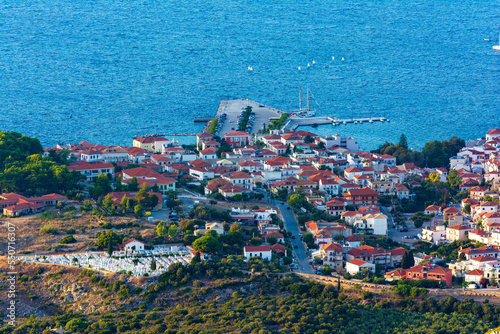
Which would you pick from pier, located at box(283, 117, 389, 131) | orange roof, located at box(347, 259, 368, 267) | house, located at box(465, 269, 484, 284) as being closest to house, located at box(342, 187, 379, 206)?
orange roof, located at box(347, 259, 368, 267)

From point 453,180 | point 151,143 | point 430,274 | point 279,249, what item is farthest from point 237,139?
point 430,274

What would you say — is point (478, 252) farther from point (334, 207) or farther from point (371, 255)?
point (334, 207)

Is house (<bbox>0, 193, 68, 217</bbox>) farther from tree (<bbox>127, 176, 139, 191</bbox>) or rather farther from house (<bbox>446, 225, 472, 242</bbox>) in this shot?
house (<bbox>446, 225, 472, 242</bbox>)

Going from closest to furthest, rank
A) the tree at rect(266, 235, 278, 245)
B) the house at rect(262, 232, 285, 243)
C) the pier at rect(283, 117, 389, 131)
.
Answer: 1. the tree at rect(266, 235, 278, 245)
2. the house at rect(262, 232, 285, 243)
3. the pier at rect(283, 117, 389, 131)

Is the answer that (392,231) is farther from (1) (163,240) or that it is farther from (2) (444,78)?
(2) (444,78)

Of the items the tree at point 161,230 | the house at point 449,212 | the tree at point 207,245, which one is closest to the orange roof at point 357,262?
the tree at point 207,245

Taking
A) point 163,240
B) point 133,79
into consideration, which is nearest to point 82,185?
point 163,240

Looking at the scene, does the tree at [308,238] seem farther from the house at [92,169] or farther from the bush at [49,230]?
the house at [92,169]
